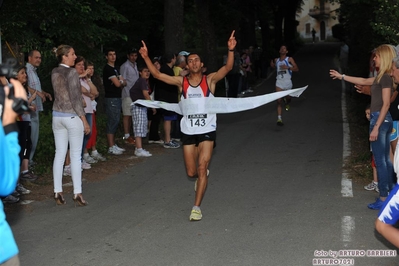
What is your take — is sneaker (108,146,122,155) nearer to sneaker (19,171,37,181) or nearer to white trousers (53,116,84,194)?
sneaker (19,171,37,181)

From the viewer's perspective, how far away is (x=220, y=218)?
846 centimetres

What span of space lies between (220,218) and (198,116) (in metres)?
1.30

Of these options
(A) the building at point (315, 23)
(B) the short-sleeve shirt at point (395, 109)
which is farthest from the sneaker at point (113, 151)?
(A) the building at point (315, 23)

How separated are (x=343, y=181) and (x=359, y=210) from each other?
196 cm

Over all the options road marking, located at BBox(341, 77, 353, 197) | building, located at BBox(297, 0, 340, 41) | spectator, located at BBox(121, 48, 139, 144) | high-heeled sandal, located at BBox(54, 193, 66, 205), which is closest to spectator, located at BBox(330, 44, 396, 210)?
road marking, located at BBox(341, 77, 353, 197)

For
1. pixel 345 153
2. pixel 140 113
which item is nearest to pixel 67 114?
pixel 140 113

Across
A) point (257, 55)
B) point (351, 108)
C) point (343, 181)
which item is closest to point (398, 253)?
point (343, 181)

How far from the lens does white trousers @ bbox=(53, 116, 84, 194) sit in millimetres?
9156

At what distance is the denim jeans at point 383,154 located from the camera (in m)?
8.57

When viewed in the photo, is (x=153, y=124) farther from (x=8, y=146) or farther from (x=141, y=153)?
(x=8, y=146)

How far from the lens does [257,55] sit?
3512 centimetres

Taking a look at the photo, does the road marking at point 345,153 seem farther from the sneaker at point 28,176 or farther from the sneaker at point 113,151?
the sneaker at point 28,176

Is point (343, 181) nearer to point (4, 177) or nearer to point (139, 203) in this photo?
point (139, 203)

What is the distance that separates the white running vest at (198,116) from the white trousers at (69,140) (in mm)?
1565
